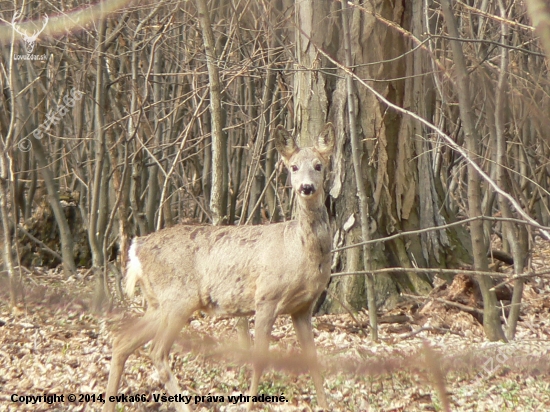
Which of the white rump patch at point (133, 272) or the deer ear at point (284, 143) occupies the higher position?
the deer ear at point (284, 143)

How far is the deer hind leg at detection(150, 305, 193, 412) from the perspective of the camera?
19.3ft

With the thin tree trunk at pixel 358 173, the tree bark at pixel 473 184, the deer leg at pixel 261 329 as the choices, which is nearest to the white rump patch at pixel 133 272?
the deer leg at pixel 261 329

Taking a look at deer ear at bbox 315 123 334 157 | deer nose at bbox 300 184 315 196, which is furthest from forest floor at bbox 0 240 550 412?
deer ear at bbox 315 123 334 157

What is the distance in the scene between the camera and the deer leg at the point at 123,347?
228 inches

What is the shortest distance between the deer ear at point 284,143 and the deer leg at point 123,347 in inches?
68.6

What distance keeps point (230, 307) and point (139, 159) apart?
14.6 feet

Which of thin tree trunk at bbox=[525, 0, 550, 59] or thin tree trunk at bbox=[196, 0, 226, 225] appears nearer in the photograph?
thin tree trunk at bbox=[525, 0, 550, 59]

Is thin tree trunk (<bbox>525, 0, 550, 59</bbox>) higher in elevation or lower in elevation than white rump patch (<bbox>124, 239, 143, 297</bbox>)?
higher

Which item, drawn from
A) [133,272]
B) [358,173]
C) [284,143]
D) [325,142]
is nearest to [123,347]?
[133,272]

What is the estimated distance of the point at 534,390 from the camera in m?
5.95

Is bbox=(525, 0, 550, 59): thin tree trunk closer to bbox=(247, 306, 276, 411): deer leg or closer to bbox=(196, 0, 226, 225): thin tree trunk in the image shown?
bbox=(247, 306, 276, 411): deer leg

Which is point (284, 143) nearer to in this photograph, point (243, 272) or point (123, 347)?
point (243, 272)

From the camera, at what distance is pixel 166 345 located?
592cm

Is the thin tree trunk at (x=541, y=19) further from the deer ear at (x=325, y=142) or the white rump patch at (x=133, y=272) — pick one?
the white rump patch at (x=133, y=272)
